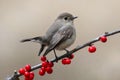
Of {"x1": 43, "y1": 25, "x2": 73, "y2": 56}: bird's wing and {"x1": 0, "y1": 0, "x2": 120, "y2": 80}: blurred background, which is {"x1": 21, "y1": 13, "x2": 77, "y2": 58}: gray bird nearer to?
{"x1": 43, "y1": 25, "x2": 73, "y2": 56}: bird's wing

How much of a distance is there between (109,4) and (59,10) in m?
0.83

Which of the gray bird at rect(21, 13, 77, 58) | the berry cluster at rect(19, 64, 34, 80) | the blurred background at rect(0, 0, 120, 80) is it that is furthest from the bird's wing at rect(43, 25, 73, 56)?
the blurred background at rect(0, 0, 120, 80)

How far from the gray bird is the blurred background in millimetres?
2452

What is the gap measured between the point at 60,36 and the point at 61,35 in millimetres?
34

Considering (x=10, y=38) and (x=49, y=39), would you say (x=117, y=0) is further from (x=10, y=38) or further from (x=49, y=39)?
(x=49, y=39)

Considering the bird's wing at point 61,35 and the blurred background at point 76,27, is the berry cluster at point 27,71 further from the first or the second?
the blurred background at point 76,27

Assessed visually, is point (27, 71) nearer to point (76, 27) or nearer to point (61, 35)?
point (61, 35)

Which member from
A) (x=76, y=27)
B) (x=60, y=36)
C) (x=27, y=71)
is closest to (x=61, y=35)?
(x=60, y=36)

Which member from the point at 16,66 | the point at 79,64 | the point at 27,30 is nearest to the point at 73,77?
the point at 79,64

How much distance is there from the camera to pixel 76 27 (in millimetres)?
8094

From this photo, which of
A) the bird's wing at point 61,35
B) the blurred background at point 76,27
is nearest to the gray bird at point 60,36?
the bird's wing at point 61,35

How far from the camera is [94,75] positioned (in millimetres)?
7496

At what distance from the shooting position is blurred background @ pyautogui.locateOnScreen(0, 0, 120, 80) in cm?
748

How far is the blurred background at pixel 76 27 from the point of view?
7.48 metres
